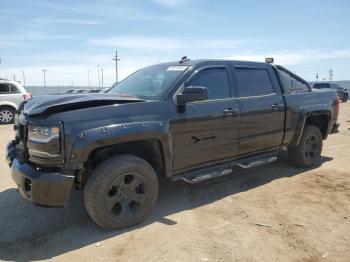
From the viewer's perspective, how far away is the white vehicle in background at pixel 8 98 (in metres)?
14.3

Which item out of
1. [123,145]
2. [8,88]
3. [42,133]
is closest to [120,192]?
[123,145]

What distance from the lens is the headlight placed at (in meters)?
3.47

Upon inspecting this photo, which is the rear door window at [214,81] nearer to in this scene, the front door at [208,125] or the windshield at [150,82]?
the front door at [208,125]

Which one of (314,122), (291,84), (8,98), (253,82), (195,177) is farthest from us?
(8,98)

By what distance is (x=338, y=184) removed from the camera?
5.49 meters

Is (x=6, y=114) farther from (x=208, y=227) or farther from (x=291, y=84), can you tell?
(x=208, y=227)

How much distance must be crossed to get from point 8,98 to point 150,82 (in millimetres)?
11326

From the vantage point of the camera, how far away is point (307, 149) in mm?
6383

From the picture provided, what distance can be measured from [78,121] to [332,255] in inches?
107

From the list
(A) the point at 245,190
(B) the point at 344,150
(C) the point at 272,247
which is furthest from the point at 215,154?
(B) the point at 344,150

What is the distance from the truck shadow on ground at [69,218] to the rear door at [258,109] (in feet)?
2.07

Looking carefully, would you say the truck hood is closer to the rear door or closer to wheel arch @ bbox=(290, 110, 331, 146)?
the rear door

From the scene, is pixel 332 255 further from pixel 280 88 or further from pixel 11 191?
pixel 11 191

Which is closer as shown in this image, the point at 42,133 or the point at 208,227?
the point at 42,133
